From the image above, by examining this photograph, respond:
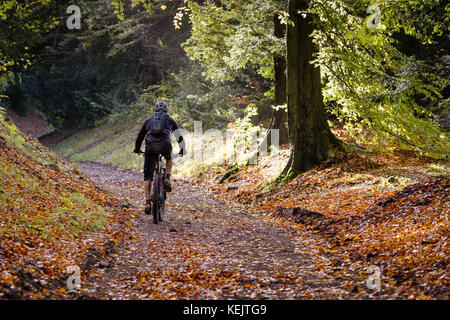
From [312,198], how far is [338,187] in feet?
2.32

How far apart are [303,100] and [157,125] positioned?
4.88m

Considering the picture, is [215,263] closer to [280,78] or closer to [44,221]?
[44,221]

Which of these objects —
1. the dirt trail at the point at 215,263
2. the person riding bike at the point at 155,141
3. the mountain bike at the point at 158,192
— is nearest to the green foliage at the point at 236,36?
the person riding bike at the point at 155,141

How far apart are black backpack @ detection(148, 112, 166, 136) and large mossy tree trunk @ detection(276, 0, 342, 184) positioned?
180 inches

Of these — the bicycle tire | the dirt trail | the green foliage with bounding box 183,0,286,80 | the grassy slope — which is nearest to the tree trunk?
the green foliage with bounding box 183,0,286,80

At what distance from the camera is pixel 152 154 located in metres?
8.86

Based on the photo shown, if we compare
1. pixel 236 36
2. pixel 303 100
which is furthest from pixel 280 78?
pixel 303 100

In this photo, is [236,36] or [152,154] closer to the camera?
[152,154]

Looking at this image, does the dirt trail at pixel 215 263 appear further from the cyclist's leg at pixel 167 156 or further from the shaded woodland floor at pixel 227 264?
the cyclist's leg at pixel 167 156

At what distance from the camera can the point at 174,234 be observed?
8.29m

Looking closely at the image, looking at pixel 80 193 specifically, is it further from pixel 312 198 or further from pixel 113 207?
pixel 312 198

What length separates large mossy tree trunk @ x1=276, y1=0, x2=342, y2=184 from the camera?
12.1 meters

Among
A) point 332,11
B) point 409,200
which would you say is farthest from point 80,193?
point 332,11

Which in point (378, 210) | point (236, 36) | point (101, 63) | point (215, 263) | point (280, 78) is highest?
point (101, 63)
